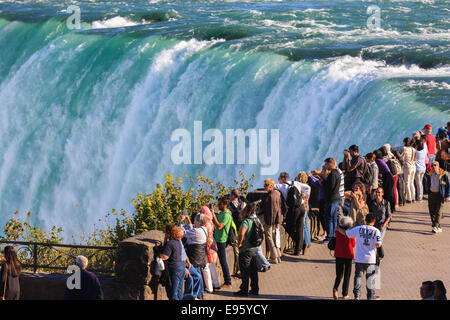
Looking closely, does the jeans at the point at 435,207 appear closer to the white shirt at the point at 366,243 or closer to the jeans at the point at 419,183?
the jeans at the point at 419,183

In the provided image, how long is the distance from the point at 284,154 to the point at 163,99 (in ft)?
17.8

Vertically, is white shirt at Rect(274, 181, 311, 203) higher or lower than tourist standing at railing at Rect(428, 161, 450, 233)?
higher

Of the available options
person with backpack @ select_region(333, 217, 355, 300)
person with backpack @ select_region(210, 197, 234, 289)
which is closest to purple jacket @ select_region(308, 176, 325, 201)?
person with backpack @ select_region(210, 197, 234, 289)

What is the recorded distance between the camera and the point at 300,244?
13445 mm

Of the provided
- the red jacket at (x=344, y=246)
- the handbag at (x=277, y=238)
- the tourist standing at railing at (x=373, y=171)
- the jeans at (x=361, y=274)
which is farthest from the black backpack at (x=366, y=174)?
the jeans at (x=361, y=274)

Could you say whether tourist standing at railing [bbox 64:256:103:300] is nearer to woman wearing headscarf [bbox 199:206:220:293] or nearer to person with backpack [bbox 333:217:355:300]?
woman wearing headscarf [bbox 199:206:220:293]

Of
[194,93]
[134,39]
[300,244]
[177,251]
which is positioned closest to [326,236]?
[300,244]

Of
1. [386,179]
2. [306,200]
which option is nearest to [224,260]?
[306,200]

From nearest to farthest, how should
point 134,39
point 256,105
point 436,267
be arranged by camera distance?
point 436,267 < point 256,105 < point 134,39

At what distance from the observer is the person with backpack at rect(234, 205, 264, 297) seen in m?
11.8

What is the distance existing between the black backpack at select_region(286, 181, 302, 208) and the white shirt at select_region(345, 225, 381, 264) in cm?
214

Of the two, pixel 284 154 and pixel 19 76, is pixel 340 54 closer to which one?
pixel 284 154

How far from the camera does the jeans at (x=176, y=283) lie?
10.9 meters

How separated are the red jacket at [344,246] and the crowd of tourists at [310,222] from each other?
0.01m
